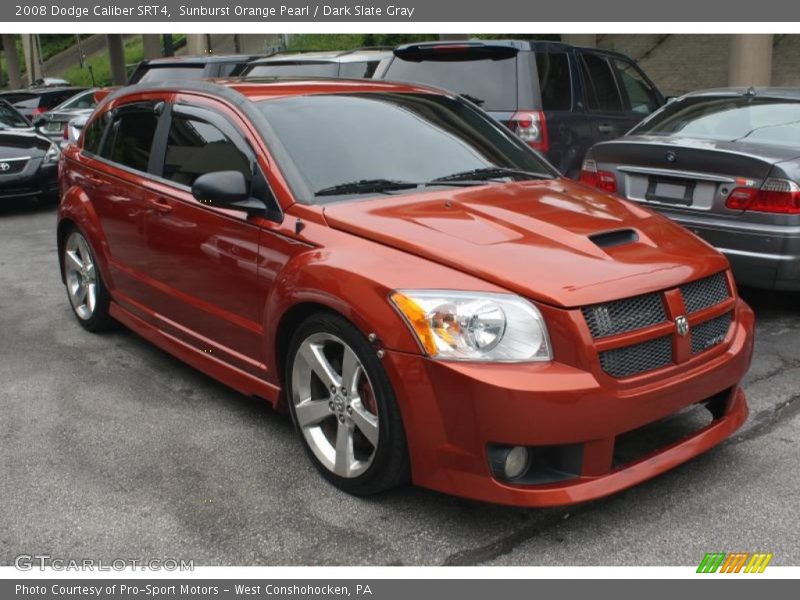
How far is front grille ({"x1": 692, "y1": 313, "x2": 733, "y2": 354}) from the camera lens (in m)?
3.42

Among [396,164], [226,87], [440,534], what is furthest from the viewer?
[226,87]

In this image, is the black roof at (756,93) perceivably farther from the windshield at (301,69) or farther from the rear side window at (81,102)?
the rear side window at (81,102)

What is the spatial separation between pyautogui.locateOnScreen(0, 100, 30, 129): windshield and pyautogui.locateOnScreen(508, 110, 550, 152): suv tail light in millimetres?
8239

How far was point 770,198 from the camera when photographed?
17.5 feet

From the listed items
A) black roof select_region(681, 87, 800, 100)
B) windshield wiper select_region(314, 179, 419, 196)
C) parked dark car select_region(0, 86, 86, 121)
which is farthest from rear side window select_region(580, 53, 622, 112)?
parked dark car select_region(0, 86, 86, 121)

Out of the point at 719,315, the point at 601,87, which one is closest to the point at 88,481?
the point at 719,315

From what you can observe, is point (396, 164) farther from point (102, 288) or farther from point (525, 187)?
point (102, 288)

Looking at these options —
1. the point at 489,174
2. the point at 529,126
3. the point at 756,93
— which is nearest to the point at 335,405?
the point at 489,174

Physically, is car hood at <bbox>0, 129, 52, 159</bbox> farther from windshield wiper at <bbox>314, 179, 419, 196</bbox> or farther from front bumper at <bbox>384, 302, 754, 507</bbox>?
front bumper at <bbox>384, 302, 754, 507</bbox>

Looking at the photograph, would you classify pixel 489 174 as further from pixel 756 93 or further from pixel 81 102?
pixel 81 102

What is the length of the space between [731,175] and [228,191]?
3222 mm

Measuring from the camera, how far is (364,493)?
351 centimetres

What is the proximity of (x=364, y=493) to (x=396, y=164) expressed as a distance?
1.54 metres
